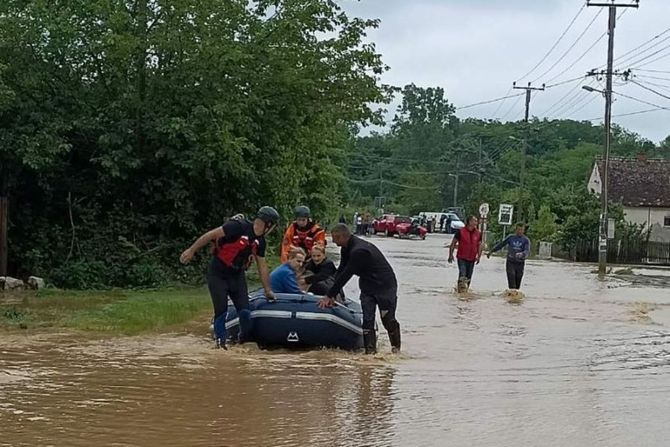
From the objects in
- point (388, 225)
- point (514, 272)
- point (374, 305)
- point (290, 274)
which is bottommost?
point (374, 305)

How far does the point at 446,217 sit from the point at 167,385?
8283 cm

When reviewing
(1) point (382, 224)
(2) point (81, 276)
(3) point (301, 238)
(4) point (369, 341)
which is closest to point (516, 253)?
(3) point (301, 238)

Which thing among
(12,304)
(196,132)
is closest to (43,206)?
(196,132)

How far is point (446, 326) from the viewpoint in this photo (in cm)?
1716

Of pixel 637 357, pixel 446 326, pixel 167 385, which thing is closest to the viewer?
pixel 167 385

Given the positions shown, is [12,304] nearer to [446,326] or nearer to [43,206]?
[43,206]

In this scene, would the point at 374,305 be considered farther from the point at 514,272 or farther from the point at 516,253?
the point at 514,272

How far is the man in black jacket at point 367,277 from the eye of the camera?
12344 millimetres

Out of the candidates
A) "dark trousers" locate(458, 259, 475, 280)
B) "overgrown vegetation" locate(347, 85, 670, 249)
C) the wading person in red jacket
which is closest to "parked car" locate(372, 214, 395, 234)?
"overgrown vegetation" locate(347, 85, 670, 249)

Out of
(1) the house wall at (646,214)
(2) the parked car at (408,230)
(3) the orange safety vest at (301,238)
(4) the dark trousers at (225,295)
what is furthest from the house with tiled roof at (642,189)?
(4) the dark trousers at (225,295)

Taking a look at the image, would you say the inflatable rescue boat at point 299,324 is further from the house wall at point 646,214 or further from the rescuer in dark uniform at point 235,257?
the house wall at point 646,214

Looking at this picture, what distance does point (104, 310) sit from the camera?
1669 centimetres

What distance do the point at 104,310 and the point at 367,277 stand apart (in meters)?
5.88

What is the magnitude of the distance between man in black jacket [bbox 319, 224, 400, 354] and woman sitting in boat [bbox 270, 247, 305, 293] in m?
1.05
